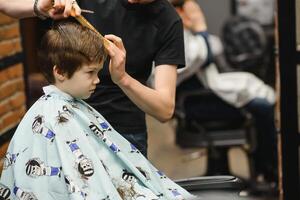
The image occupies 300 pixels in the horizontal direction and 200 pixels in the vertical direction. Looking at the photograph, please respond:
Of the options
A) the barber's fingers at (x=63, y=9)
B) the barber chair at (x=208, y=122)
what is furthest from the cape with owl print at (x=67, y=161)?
the barber chair at (x=208, y=122)

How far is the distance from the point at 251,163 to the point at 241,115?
0.38m

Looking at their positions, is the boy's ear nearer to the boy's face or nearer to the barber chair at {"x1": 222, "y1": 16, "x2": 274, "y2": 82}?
the boy's face

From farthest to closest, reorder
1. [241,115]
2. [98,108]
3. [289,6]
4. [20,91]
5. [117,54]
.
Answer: [241,115] → [20,91] → [289,6] → [98,108] → [117,54]

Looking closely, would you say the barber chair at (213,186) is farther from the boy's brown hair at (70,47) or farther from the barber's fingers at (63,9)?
the barber's fingers at (63,9)

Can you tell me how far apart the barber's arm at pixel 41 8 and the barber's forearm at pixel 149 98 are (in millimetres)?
245

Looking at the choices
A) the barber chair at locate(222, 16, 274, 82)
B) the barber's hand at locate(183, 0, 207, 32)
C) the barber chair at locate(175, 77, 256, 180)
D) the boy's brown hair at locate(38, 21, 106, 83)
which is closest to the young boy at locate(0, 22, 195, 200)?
the boy's brown hair at locate(38, 21, 106, 83)

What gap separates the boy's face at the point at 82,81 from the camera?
1690mm

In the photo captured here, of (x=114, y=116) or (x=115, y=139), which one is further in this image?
(x=114, y=116)

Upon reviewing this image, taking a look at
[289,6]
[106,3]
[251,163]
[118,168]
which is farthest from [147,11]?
[251,163]

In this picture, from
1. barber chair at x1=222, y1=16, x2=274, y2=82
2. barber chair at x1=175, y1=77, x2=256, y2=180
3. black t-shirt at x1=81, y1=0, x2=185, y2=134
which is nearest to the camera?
black t-shirt at x1=81, y1=0, x2=185, y2=134

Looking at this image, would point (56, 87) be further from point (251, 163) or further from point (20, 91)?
point (251, 163)

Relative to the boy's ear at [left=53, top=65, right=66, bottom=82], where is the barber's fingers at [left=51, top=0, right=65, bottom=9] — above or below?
above

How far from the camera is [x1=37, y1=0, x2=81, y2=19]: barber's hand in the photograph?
169 cm

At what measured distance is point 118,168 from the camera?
1761 millimetres
